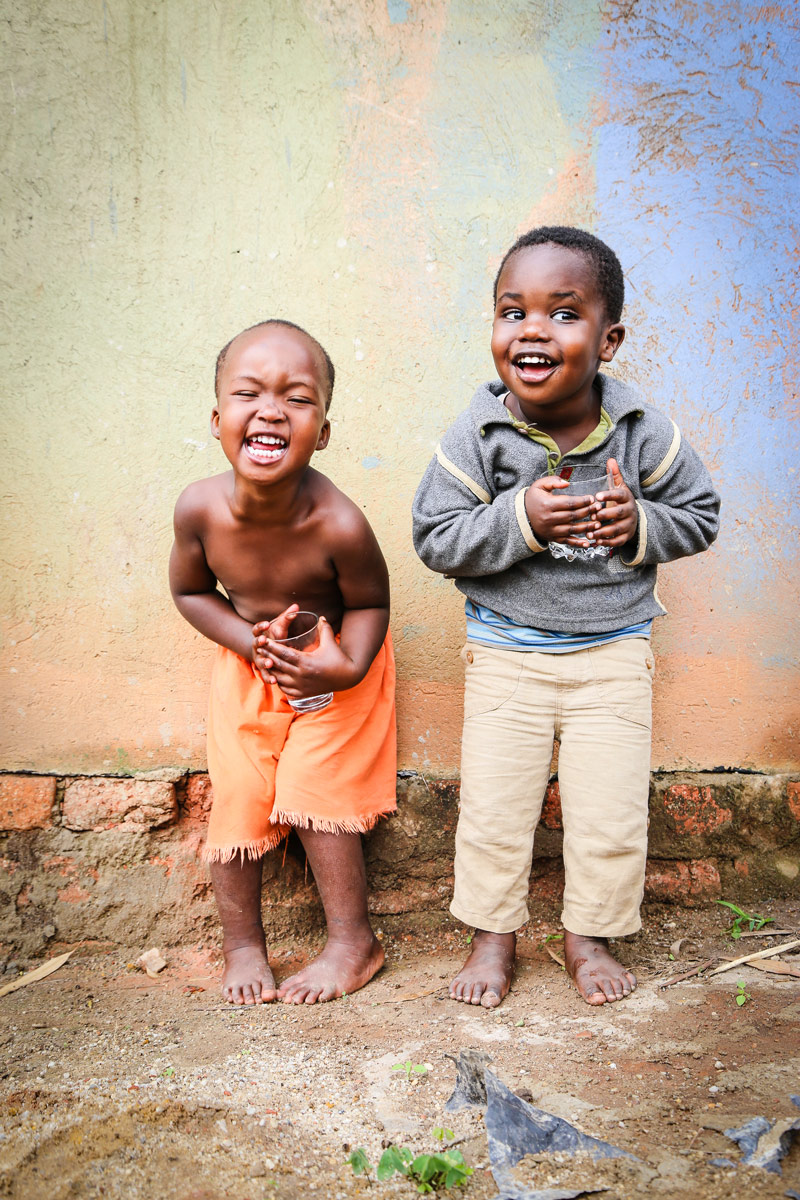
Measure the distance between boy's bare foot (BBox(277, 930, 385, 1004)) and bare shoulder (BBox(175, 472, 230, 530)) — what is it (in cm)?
106

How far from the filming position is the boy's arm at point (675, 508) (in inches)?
80.6

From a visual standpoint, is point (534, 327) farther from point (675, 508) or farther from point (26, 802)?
point (26, 802)

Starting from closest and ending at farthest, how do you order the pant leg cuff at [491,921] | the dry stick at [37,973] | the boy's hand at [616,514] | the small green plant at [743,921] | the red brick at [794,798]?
the boy's hand at [616,514] → the pant leg cuff at [491,921] → the dry stick at [37,973] → the small green plant at [743,921] → the red brick at [794,798]

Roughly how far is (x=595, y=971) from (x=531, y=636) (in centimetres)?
76

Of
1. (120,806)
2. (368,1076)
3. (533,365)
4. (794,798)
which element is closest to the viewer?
(368,1076)

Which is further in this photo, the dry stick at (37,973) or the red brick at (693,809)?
A: the red brick at (693,809)

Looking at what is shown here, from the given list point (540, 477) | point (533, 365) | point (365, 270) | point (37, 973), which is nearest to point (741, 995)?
point (540, 477)

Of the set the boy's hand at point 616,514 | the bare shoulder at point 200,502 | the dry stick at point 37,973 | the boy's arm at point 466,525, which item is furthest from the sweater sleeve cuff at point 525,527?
the dry stick at point 37,973

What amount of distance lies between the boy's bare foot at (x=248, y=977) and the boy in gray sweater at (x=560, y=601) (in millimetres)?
443

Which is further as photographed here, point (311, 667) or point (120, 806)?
point (120, 806)

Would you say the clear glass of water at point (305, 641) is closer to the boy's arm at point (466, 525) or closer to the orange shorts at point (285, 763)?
the orange shorts at point (285, 763)

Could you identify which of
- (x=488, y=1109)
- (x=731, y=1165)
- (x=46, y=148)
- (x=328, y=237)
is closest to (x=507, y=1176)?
(x=488, y=1109)

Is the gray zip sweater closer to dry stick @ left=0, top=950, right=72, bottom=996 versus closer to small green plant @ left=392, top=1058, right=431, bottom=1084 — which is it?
small green plant @ left=392, top=1058, right=431, bottom=1084

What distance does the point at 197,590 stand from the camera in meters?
2.30
